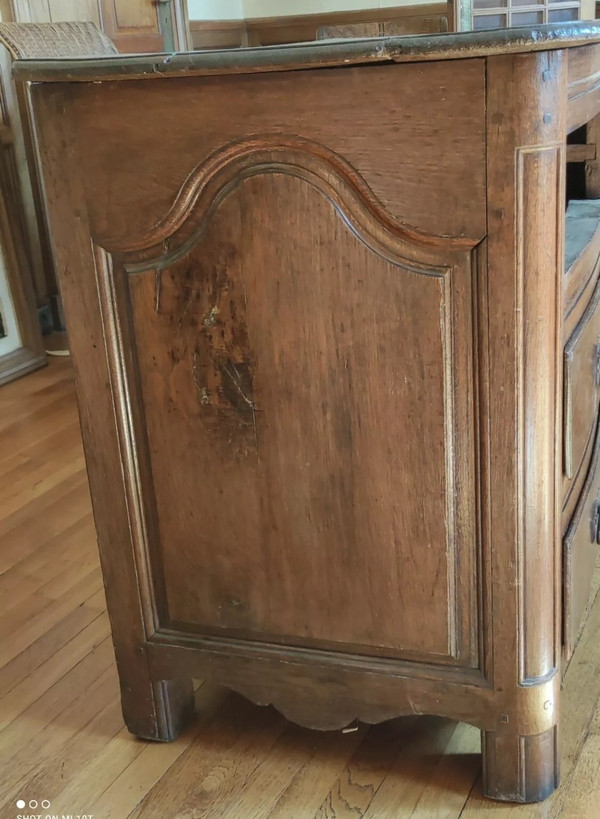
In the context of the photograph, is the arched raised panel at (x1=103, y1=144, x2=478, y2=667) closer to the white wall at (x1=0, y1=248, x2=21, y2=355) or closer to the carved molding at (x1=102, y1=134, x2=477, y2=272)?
the carved molding at (x1=102, y1=134, x2=477, y2=272)

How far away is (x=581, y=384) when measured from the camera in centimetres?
120

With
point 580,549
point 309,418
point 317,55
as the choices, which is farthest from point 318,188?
point 580,549

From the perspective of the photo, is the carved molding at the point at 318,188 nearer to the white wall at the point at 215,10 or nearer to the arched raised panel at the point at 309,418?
the arched raised panel at the point at 309,418

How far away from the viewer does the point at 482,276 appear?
95 cm

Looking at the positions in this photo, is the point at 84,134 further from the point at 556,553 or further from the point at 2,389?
the point at 2,389

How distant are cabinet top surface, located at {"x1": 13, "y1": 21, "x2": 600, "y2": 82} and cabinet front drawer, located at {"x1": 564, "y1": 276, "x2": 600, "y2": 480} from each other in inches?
14.2

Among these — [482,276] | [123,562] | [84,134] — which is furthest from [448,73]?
[123,562]

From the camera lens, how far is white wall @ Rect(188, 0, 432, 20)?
4316 mm

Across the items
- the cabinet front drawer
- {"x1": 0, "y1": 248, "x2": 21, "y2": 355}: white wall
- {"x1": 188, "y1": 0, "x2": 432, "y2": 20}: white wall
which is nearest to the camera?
the cabinet front drawer

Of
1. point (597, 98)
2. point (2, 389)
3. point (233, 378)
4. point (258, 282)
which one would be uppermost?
point (597, 98)

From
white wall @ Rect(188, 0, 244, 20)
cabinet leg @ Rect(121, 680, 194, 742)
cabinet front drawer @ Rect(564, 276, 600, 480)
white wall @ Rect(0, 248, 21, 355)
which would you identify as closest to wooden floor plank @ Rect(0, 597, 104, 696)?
cabinet leg @ Rect(121, 680, 194, 742)

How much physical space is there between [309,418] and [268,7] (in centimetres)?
414

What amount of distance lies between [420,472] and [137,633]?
47 cm

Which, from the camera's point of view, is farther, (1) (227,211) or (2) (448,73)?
(1) (227,211)
